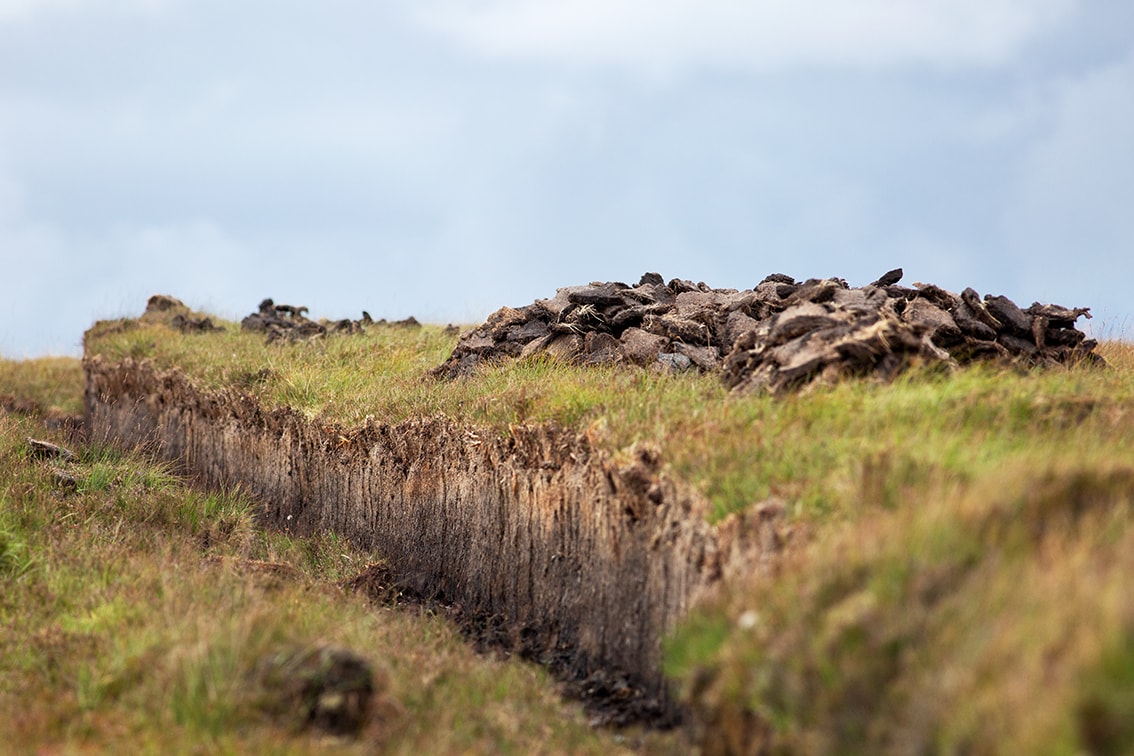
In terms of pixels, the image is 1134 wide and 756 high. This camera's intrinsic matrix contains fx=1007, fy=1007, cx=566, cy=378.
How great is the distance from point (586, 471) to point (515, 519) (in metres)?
1.48

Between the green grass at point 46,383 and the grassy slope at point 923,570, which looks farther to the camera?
the green grass at point 46,383

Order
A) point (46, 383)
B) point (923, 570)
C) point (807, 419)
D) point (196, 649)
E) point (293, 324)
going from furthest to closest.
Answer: point (46, 383) → point (293, 324) → point (807, 419) → point (196, 649) → point (923, 570)

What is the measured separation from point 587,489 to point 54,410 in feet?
62.5

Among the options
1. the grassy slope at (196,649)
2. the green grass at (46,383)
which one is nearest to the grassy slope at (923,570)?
the grassy slope at (196,649)

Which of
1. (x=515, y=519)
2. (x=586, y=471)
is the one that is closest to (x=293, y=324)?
(x=515, y=519)

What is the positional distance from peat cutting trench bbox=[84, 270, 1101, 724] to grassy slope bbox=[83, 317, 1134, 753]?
535mm

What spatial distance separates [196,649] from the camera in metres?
6.59

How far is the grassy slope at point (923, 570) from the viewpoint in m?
4.51

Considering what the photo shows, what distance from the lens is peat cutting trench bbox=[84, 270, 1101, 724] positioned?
27.8 ft

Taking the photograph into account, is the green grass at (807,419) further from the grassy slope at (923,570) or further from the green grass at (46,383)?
the green grass at (46,383)

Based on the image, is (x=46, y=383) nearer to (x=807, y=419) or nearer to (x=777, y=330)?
(x=777, y=330)

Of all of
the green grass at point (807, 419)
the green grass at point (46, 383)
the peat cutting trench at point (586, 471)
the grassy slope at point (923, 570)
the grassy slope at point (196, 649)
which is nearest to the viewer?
the grassy slope at point (923, 570)

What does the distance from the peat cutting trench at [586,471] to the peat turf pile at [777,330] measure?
0.03m

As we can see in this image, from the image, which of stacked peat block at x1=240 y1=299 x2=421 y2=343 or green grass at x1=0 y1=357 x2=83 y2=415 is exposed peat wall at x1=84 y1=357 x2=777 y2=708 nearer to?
stacked peat block at x1=240 y1=299 x2=421 y2=343
